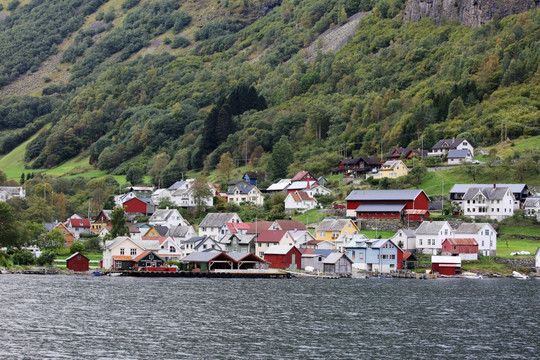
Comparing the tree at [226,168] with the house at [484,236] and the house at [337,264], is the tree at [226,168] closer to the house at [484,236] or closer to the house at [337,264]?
the house at [337,264]

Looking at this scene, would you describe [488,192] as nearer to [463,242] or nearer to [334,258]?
[463,242]

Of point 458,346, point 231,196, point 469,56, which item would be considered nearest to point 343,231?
point 231,196

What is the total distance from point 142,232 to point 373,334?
68142 mm

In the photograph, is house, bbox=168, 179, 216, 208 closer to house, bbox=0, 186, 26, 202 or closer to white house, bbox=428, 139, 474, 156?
house, bbox=0, 186, 26, 202

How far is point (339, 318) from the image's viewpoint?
189ft

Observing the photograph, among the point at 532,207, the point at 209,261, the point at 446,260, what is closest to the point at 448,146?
the point at 532,207

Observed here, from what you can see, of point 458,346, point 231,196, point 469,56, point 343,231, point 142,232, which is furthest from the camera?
point 469,56

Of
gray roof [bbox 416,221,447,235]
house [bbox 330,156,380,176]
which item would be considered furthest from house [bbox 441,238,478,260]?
house [bbox 330,156,380,176]

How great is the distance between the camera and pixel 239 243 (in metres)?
108

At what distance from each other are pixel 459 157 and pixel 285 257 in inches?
1807

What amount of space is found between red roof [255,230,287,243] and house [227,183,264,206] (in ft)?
108

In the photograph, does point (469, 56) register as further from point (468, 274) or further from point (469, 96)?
point (468, 274)

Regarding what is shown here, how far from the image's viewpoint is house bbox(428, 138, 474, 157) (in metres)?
137

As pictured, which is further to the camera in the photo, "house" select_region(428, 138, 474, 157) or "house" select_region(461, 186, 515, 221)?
"house" select_region(428, 138, 474, 157)
